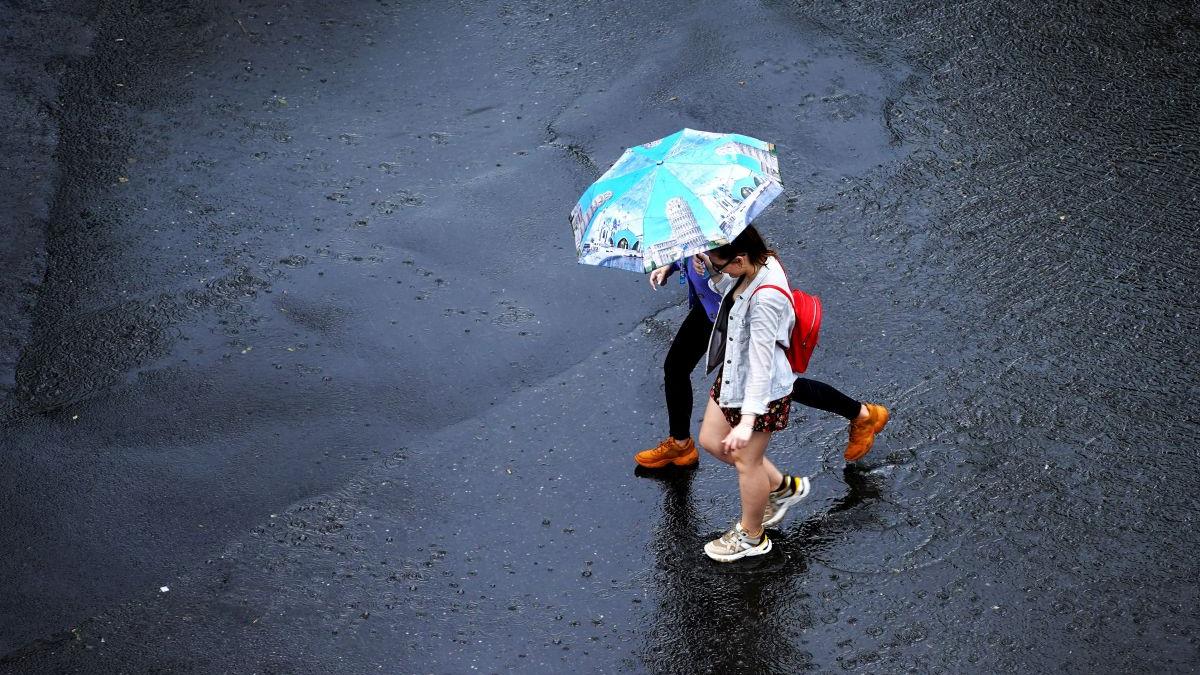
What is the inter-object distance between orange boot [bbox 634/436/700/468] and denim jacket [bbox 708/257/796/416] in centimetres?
99

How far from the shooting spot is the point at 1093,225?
22.5 ft

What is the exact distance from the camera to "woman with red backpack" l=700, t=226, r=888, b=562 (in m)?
4.46

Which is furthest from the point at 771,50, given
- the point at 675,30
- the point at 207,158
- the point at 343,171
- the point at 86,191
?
the point at 86,191

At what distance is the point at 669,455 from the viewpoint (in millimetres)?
5660

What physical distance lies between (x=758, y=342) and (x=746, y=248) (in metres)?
0.38

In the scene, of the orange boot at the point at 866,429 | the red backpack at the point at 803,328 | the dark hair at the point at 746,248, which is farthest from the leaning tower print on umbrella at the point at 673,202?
the orange boot at the point at 866,429

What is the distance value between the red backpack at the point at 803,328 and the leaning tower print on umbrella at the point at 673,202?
1.64 feet

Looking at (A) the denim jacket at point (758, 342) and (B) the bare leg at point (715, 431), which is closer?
(A) the denim jacket at point (758, 342)

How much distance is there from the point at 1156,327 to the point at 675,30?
14.5 ft

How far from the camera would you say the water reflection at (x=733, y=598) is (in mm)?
4832

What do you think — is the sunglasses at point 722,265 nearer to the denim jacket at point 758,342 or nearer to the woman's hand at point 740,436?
the denim jacket at point 758,342

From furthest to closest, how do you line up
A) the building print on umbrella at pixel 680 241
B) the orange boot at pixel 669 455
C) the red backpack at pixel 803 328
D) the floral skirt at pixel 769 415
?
the orange boot at pixel 669 455 → the floral skirt at pixel 769 415 → the red backpack at pixel 803 328 → the building print on umbrella at pixel 680 241

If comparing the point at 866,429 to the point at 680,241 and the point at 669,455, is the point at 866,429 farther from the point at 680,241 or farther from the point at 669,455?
the point at 680,241

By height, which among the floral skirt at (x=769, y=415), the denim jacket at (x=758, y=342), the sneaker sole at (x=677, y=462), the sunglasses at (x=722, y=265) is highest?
the sunglasses at (x=722, y=265)
